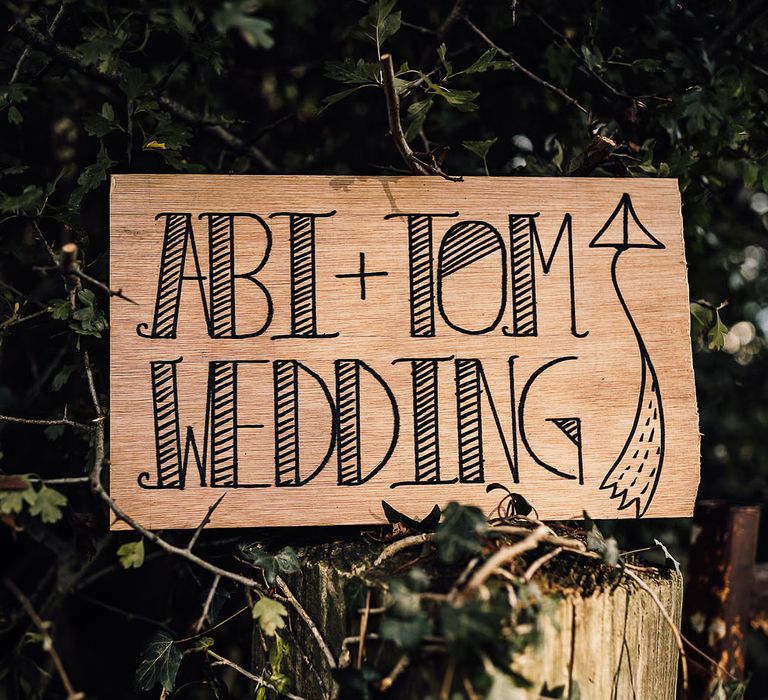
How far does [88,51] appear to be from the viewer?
1.00m

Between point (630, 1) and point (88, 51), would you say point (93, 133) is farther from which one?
point (630, 1)

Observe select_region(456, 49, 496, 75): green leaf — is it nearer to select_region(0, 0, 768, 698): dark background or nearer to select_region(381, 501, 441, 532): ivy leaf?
select_region(0, 0, 768, 698): dark background

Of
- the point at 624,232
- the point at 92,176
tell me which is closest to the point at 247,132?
the point at 92,176

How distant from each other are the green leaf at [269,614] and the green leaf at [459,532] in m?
0.28

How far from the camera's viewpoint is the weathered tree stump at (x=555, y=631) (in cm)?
83

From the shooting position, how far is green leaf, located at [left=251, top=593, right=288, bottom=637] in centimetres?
92

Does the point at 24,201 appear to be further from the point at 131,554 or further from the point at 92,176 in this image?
the point at 131,554

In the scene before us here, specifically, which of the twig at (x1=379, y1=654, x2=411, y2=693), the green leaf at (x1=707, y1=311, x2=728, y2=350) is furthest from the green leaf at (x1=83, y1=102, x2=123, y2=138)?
the green leaf at (x1=707, y1=311, x2=728, y2=350)

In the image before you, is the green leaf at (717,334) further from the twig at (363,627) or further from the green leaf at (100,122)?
the green leaf at (100,122)

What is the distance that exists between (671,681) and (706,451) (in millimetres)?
1529

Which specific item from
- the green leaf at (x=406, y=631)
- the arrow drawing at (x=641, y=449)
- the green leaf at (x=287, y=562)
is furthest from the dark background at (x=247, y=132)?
the green leaf at (x=406, y=631)

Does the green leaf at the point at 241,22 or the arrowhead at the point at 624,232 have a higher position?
the green leaf at the point at 241,22

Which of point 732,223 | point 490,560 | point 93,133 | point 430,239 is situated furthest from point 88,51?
point 732,223

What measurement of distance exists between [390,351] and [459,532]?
358 millimetres
